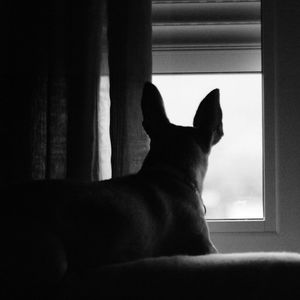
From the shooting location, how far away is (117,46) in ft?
5.67

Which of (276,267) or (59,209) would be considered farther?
(59,209)

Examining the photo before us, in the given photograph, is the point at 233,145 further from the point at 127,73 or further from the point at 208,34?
the point at 127,73

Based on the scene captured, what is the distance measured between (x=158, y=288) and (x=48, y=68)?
1077mm

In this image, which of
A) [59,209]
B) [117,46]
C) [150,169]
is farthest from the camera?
[117,46]

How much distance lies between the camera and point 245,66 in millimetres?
1963

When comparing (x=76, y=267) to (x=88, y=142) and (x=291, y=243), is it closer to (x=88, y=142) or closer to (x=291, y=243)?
(x=88, y=142)

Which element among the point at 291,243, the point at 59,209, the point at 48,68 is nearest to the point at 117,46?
the point at 48,68

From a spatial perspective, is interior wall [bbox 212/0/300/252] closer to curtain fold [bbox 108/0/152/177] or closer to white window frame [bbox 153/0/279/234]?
white window frame [bbox 153/0/279/234]

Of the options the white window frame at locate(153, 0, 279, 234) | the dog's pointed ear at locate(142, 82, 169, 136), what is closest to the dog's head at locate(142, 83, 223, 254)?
the dog's pointed ear at locate(142, 82, 169, 136)

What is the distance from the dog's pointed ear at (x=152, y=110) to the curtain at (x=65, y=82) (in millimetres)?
73

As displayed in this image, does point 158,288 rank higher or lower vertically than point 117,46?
lower

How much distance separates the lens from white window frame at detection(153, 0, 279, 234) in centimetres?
191

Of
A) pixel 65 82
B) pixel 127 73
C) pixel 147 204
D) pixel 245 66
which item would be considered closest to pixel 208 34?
pixel 245 66

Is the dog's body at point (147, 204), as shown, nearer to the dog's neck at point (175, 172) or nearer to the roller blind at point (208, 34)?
the dog's neck at point (175, 172)
